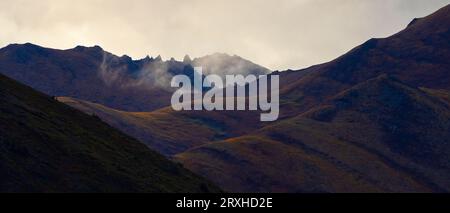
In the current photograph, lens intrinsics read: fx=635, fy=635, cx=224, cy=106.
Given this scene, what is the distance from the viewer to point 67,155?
60531 mm

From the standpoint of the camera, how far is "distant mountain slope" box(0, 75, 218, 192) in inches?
2132

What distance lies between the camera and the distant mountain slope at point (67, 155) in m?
54.2

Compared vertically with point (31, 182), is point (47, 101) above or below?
above

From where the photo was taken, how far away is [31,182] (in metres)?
52.2
